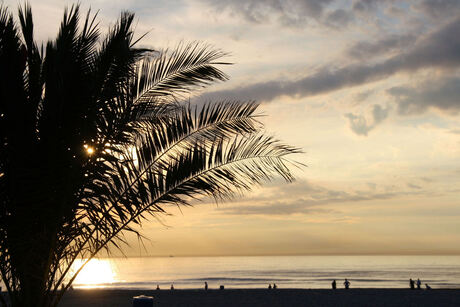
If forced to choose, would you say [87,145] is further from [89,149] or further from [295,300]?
[295,300]

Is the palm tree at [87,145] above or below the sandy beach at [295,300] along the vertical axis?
above

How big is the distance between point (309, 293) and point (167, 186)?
20630 mm

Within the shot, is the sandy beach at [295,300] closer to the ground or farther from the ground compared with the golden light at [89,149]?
closer to the ground

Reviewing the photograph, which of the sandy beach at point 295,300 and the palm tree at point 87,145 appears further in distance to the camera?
the sandy beach at point 295,300

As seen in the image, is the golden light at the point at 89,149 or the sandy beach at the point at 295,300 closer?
the golden light at the point at 89,149

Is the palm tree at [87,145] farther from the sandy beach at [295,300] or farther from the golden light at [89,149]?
the sandy beach at [295,300]

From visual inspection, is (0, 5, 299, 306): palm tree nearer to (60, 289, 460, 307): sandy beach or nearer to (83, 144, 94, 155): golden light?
(83, 144, 94, 155): golden light

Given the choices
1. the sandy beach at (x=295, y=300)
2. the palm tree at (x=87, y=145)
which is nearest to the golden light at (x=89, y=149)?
the palm tree at (x=87, y=145)

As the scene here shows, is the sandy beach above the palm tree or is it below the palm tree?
below

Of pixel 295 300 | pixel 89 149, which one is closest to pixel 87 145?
pixel 89 149

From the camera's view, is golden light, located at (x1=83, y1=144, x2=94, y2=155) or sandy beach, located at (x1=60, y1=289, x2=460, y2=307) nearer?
golden light, located at (x1=83, y1=144, x2=94, y2=155)

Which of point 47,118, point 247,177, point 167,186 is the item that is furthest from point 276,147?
point 47,118

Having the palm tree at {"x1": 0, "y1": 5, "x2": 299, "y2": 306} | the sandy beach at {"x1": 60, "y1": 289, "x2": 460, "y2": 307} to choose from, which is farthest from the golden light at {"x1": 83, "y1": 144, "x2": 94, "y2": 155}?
the sandy beach at {"x1": 60, "y1": 289, "x2": 460, "y2": 307}

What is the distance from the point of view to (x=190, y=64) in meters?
7.06
